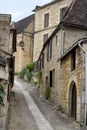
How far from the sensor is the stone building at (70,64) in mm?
20344

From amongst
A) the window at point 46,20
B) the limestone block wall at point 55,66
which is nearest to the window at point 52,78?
the limestone block wall at point 55,66

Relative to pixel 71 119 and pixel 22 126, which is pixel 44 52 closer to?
pixel 71 119

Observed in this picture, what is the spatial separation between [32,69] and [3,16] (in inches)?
895

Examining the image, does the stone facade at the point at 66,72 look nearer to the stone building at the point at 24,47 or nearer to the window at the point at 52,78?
the window at the point at 52,78

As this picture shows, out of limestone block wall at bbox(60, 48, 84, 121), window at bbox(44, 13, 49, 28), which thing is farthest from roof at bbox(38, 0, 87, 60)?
window at bbox(44, 13, 49, 28)

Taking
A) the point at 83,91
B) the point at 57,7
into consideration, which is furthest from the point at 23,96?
the point at 57,7

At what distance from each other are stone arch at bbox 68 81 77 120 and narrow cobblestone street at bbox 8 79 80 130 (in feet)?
1.92

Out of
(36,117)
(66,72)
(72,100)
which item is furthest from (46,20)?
(36,117)

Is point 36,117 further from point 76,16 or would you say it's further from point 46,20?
point 46,20

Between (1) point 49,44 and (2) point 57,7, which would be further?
(2) point 57,7

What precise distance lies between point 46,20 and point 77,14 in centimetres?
2064

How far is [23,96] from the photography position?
101ft

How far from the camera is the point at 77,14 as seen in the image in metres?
27.6

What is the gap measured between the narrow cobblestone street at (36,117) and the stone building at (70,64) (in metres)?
0.75
